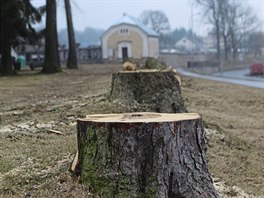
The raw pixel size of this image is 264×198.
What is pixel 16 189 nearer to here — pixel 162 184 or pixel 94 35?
pixel 162 184

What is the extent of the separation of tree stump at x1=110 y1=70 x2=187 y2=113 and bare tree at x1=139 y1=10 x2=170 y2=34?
112 meters

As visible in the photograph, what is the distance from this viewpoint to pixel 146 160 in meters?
4.79

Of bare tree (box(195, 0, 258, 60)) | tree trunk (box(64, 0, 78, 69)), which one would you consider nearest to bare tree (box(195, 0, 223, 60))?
bare tree (box(195, 0, 258, 60))

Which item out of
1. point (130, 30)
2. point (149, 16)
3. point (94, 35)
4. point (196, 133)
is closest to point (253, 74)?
point (130, 30)

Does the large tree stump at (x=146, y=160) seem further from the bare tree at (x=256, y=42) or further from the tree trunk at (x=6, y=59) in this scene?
the bare tree at (x=256, y=42)

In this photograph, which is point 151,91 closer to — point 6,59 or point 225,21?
point 6,59

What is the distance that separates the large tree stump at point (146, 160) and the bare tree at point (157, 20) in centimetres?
11708

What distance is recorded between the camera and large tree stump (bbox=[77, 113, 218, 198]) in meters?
4.77

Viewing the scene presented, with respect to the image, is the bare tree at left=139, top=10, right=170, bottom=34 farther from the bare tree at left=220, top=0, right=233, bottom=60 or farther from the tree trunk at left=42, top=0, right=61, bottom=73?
the tree trunk at left=42, top=0, right=61, bottom=73

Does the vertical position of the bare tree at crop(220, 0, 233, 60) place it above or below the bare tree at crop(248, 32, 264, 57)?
above

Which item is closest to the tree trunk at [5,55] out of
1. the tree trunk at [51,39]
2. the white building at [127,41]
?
the tree trunk at [51,39]

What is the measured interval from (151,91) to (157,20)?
372ft

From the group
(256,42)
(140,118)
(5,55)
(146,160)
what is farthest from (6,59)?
(256,42)

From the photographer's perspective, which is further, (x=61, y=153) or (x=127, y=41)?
(x=127, y=41)
